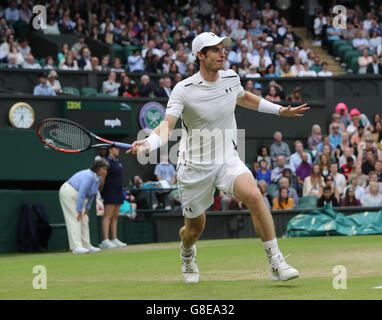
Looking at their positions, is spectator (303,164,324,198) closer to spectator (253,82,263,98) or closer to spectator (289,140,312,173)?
spectator (289,140,312,173)

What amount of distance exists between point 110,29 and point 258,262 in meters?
15.8

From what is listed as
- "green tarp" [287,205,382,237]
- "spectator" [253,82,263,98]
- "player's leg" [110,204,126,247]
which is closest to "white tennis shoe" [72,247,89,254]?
"player's leg" [110,204,126,247]

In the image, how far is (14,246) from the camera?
15.6 meters

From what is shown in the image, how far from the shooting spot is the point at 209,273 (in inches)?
363

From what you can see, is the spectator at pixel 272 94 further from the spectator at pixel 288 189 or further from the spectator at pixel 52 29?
the spectator at pixel 52 29

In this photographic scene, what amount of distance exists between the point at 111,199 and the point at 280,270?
8.89m

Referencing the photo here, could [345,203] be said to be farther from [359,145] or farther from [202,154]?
[202,154]

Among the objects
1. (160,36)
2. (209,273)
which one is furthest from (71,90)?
(209,273)

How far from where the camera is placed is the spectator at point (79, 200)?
1462cm

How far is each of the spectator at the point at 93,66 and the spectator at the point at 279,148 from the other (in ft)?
Result: 16.4

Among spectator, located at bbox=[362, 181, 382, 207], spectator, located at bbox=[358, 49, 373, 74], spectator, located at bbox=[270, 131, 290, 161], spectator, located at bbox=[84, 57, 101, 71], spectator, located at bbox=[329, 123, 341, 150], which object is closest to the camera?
spectator, located at bbox=[362, 181, 382, 207]

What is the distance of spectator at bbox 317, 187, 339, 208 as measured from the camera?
17391mm

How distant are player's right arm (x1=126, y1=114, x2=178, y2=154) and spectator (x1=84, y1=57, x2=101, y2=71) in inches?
574
